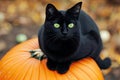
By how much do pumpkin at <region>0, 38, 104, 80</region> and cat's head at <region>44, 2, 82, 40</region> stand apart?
277 millimetres

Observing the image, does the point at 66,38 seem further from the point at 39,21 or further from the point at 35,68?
the point at 39,21

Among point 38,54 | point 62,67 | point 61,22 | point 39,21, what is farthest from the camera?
point 39,21

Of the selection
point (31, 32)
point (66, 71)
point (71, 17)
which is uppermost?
point (71, 17)

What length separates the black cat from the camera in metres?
1.80

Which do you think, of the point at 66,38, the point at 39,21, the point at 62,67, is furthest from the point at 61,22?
the point at 39,21

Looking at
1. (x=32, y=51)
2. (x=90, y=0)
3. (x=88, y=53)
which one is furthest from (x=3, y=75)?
(x=90, y=0)

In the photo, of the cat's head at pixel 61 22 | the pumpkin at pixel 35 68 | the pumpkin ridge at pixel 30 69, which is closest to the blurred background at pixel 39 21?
the pumpkin at pixel 35 68

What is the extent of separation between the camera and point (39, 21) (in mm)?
3326

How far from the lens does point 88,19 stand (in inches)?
85.0

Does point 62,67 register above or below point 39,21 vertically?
above

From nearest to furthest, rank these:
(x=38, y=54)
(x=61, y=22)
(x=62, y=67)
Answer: (x=61, y=22) → (x=62, y=67) → (x=38, y=54)

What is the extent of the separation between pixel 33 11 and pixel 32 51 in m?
1.35

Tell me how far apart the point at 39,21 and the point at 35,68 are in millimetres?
1326

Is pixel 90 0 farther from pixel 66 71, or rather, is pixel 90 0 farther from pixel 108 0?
pixel 66 71
